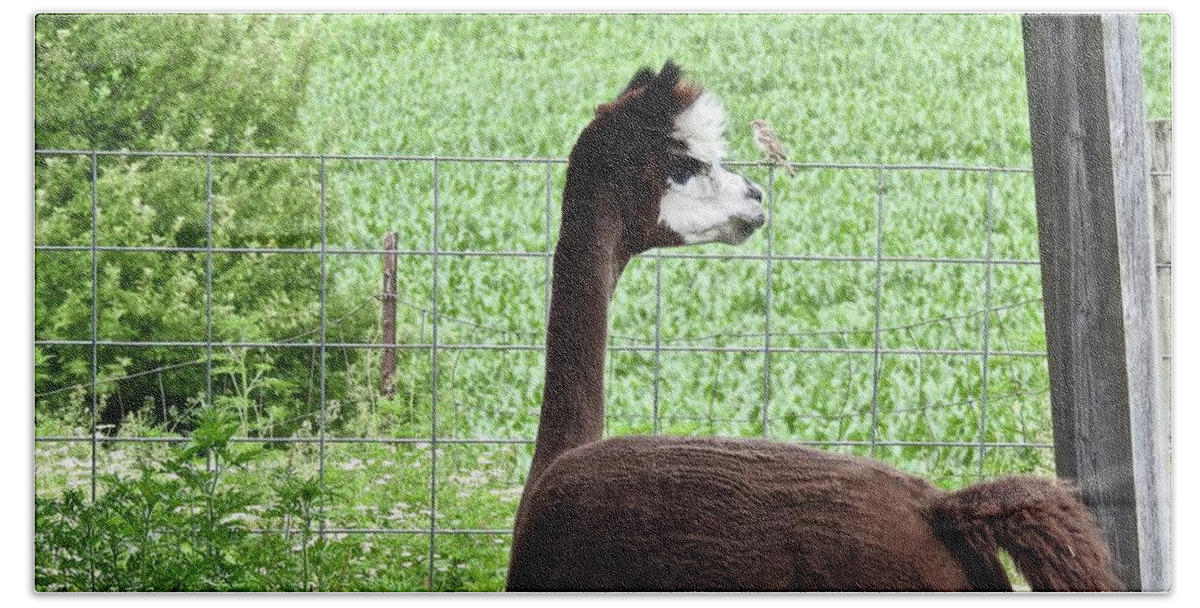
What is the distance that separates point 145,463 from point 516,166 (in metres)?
1.31

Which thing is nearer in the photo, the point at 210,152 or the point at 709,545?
the point at 709,545

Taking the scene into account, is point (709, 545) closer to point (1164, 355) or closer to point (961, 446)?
point (961, 446)

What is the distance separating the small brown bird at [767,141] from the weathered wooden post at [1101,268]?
0.70 metres

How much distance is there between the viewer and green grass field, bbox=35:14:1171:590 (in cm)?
386

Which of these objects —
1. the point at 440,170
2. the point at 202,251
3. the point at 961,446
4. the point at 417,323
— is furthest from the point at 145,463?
the point at 961,446

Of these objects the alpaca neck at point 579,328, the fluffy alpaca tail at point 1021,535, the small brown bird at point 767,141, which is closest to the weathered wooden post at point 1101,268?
the fluffy alpaca tail at point 1021,535

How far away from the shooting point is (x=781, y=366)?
3896mm

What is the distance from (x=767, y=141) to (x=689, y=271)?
1.34 ft

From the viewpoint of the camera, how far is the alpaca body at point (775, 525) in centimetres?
343

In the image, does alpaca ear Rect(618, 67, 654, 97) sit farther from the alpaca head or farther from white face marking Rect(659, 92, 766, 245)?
white face marking Rect(659, 92, 766, 245)

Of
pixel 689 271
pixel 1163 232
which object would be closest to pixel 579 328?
pixel 689 271

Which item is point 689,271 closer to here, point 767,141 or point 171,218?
point 767,141

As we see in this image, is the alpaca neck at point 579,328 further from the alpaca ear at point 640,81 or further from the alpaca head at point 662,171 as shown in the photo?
the alpaca ear at point 640,81

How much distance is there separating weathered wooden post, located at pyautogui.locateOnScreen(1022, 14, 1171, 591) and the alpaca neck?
3.92 ft
